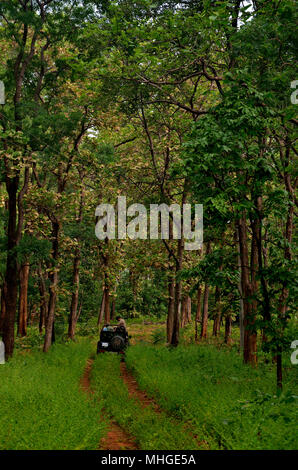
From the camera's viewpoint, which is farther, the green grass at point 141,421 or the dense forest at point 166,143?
the dense forest at point 166,143

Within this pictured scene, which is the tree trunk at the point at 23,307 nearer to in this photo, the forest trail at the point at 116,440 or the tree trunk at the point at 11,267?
the tree trunk at the point at 11,267

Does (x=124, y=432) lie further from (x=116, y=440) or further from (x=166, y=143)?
(x=166, y=143)

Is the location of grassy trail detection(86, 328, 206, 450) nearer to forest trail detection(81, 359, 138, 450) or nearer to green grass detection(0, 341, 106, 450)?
forest trail detection(81, 359, 138, 450)

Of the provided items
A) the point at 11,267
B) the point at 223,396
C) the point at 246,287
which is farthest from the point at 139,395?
the point at 11,267

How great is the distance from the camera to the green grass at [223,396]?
20.3ft

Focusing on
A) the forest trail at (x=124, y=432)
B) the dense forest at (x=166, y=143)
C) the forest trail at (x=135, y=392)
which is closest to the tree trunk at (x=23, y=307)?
the dense forest at (x=166, y=143)

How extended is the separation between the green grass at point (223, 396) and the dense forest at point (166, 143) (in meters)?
0.18

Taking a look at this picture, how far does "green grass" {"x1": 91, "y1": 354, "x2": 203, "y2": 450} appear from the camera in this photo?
23.7 feet

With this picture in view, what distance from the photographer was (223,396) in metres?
8.99

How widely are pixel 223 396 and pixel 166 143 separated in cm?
→ 1391

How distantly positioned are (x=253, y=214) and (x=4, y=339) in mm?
11678

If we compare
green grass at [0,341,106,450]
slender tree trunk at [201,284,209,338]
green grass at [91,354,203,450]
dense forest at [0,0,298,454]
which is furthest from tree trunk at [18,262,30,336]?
green grass at [91,354,203,450]
